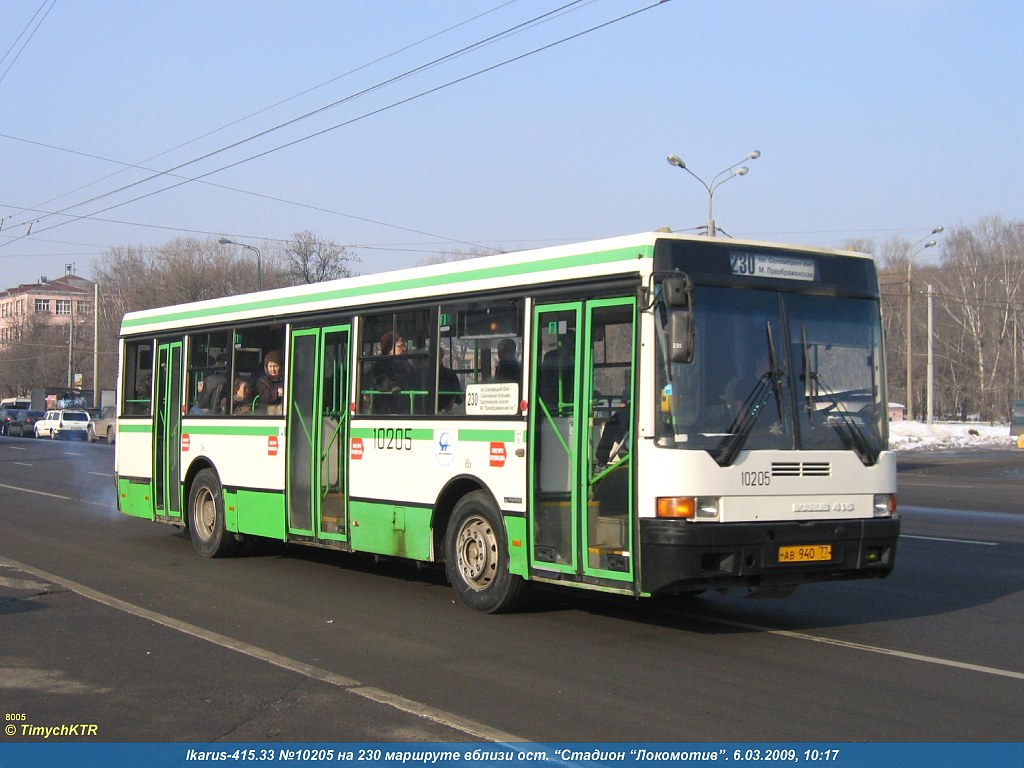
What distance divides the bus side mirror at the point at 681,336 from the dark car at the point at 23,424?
64.5 metres

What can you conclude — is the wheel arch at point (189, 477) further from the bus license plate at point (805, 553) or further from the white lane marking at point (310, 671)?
the bus license plate at point (805, 553)

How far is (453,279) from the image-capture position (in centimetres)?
1067

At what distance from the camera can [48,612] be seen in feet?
33.2

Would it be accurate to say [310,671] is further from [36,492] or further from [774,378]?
[36,492]

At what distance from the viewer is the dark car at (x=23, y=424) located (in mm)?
66250

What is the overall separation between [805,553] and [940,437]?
4646cm

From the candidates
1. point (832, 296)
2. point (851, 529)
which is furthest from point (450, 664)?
point (832, 296)

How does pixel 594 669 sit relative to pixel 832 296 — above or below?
below

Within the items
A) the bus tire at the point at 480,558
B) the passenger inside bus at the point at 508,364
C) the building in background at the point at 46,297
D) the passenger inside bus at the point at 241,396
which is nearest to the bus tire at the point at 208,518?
the passenger inside bus at the point at 241,396

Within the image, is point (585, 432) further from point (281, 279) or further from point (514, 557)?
point (281, 279)

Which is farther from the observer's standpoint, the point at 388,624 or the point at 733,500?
the point at 388,624

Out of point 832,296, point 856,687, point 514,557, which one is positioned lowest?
point 856,687

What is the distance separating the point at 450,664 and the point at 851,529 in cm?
320

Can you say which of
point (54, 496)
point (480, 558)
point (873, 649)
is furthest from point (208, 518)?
point (54, 496)
